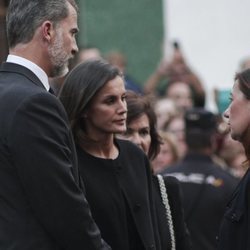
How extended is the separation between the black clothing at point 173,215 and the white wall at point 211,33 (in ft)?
24.3

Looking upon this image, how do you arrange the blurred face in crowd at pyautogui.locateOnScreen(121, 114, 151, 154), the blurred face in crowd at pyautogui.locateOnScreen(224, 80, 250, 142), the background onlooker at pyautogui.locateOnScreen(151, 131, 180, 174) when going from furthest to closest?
the background onlooker at pyautogui.locateOnScreen(151, 131, 180, 174)
the blurred face in crowd at pyautogui.locateOnScreen(121, 114, 151, 154)
the blurred face in crowd at pyautogui.locateOnScreen(224, 80, 250, 142)

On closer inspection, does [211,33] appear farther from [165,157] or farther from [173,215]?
[173,215]

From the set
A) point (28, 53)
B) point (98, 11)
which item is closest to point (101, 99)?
point (28, 53)

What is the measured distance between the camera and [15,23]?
5.06m

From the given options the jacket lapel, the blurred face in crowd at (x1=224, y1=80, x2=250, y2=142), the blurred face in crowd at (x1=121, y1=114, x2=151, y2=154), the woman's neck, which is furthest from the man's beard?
the blurred face in crowd at (x1=121, y1=114, x2=151, y2=154)

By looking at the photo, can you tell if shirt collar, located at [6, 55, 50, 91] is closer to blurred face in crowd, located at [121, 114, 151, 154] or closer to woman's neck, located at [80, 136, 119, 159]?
woman's neck, located at [80, 136, 119, 159]

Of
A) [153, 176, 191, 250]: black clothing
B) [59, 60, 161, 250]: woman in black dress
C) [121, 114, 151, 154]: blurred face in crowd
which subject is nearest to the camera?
[59, 60, 161, 250]: woman in black dress

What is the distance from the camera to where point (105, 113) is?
566 cm

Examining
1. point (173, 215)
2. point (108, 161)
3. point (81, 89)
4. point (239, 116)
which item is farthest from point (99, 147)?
point (239, 116)

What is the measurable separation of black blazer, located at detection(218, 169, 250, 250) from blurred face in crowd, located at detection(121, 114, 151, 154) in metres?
0.99

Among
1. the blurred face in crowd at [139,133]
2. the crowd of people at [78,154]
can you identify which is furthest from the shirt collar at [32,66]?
the blurred face in crowd at [139,133]

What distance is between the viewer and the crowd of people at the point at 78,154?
4793 millimetres

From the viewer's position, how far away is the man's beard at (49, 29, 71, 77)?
199 inches

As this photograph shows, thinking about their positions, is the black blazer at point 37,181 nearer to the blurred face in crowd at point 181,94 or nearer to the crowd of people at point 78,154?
the crowd of people at point 78,154
